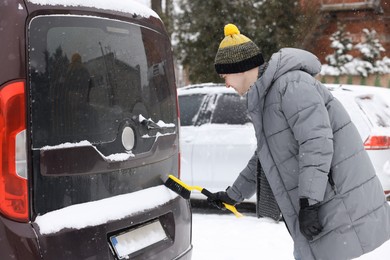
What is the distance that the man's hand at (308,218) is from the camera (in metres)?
2.37

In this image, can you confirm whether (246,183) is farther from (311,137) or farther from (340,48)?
(340,48)

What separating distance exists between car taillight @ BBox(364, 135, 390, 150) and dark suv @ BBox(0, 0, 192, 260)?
276cm

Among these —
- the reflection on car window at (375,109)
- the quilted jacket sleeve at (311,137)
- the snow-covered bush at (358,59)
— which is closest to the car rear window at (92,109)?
the quilted jacket sleeve at (311,137)

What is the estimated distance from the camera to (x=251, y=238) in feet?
16.2

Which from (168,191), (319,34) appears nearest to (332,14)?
(319,34)

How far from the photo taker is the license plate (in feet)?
8.37

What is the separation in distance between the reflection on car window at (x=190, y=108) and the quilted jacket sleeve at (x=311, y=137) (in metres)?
3.87

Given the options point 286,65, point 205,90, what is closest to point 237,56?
point 286,65

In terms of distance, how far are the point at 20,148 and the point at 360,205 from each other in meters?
1.61

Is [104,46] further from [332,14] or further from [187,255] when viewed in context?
[332,14]

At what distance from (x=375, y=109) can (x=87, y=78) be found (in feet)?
12.8

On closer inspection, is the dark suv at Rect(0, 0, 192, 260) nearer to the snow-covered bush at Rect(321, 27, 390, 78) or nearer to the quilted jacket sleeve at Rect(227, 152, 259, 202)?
the quilted jacket sleeve at Rect(227, 152, 259, 202)

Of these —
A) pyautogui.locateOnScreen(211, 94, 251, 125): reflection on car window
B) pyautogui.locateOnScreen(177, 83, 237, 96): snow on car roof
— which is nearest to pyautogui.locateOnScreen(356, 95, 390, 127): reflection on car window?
pyautogui.locateOnScreen(211, 94, 251, 125): reflection on car window

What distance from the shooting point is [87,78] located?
98.7 inches
